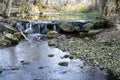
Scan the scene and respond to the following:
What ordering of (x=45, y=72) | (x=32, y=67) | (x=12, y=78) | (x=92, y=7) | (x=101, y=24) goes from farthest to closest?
(x=92, y=7), (x=101, y=24), (x=32, y=67), (x=45, y=72), (x=12, y=78)

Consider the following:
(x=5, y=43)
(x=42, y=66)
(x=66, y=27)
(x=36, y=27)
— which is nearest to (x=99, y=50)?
(x=42, y=66)

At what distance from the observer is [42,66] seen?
1448 cm

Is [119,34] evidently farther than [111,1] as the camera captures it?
No

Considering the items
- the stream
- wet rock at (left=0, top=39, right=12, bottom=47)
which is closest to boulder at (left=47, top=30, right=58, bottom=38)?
wet rock at (left=0, top=39, right=12, bottom=47)

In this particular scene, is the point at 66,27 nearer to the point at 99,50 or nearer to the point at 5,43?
the point at 5,43

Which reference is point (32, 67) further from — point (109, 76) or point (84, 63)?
point (109, 76)

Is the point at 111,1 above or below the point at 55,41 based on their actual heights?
above

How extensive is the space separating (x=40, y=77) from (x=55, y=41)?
938 centimetres

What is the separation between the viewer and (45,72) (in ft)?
43.9

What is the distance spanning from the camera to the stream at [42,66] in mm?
12672

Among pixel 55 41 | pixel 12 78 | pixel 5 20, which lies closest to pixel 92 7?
pixel 5 20

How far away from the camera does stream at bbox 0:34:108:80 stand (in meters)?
12.7

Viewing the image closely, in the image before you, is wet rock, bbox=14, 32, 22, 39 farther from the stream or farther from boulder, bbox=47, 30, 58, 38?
the stream

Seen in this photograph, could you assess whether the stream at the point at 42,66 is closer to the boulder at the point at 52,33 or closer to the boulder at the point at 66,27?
the boulder at the point at 52,33
